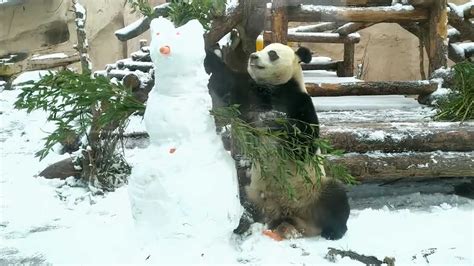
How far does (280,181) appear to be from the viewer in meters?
2.01

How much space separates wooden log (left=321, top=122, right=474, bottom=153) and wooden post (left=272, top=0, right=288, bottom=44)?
3.35 ft

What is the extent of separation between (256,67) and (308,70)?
4.78 meters

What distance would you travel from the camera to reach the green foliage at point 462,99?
3143 millimetres

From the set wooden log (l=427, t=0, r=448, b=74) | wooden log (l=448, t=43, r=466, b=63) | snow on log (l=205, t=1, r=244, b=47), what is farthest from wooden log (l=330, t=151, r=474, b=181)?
wooden log (l=448, t=43, r=466, b=63)

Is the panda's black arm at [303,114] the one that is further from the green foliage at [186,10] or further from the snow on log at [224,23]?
the snow on log at [224,23]

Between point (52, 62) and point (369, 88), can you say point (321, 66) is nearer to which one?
point (369, 88)

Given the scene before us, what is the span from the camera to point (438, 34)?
171 inches

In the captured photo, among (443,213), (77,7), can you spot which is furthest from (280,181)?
(77,7)

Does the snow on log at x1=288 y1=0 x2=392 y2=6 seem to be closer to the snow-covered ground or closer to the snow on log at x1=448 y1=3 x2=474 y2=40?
the snow on log at x1=448 y1=3 x2=474 y2=40

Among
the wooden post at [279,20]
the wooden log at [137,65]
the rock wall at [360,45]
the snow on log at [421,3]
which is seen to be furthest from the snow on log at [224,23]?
the rock wall at [360,45]

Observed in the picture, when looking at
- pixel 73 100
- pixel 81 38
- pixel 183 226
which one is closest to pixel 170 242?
pixel 183 226

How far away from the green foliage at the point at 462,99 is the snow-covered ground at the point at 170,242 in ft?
1.82

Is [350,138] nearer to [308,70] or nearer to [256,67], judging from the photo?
[256,67]

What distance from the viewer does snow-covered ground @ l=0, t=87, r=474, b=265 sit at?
6.64ft
